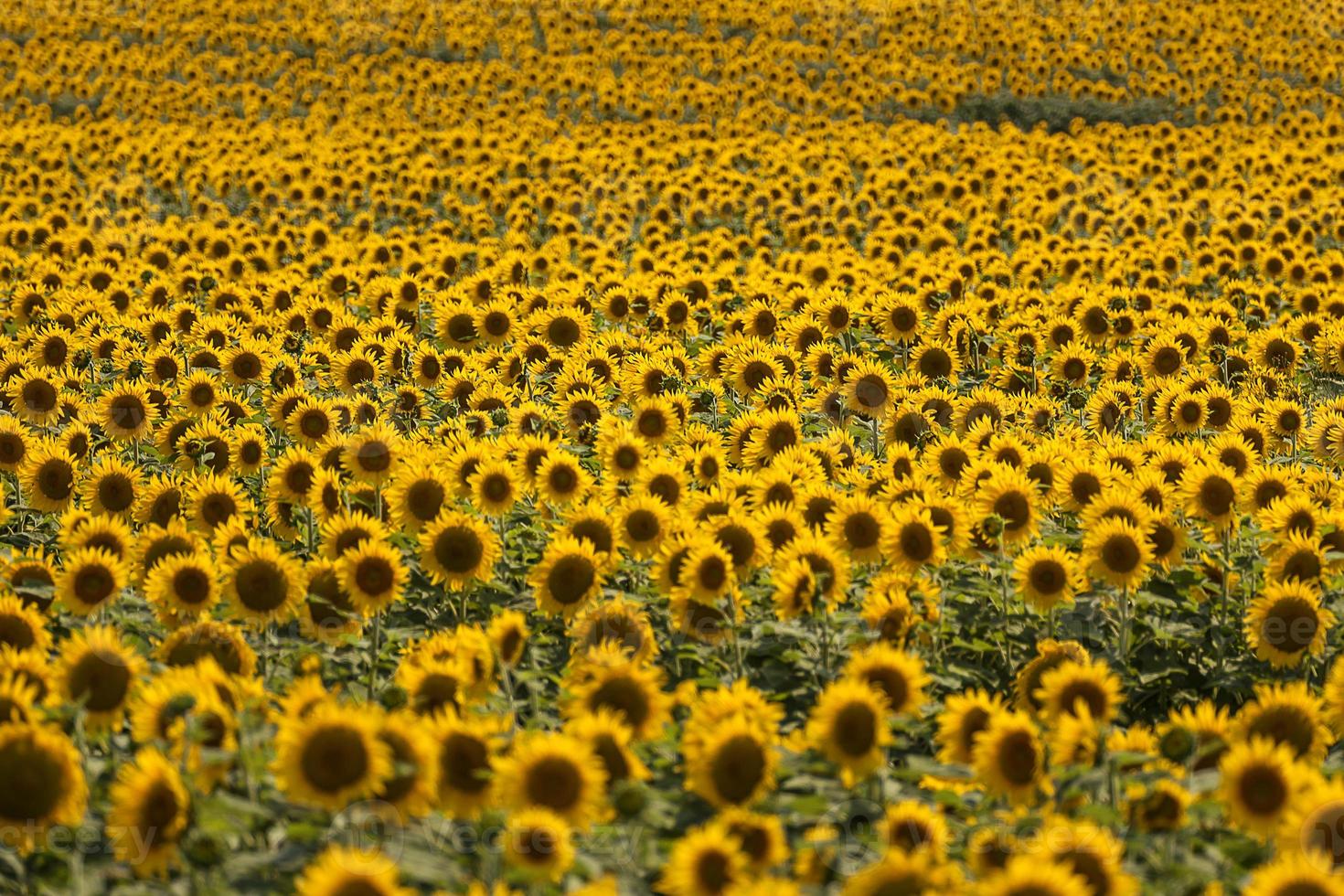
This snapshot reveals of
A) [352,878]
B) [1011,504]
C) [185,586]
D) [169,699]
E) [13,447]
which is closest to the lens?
[352,878]

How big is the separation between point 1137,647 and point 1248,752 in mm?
2441

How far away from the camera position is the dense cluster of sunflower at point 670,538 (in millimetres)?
4031

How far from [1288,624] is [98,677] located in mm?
5066

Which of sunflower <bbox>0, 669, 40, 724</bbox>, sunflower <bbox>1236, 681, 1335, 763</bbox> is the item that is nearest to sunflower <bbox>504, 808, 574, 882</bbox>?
sunflower <bbox>0, 669, 40, 724</bbox>

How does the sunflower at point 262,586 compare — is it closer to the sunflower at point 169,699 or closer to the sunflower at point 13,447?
the sunflower at point 169,699

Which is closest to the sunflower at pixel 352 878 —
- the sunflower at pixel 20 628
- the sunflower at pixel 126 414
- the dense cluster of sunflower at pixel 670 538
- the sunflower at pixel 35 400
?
the dense cluster of sunflower at pixel 670 538

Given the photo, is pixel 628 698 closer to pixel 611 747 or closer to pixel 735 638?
pixel 611 747

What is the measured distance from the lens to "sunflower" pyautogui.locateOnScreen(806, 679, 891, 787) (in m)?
4.34

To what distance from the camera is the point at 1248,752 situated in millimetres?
4160

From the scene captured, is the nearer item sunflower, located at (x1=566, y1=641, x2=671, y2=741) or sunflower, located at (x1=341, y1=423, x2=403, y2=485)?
sunflower, located at (x1=566, y1=641, x2=671, y2=741)

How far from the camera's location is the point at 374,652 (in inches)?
228

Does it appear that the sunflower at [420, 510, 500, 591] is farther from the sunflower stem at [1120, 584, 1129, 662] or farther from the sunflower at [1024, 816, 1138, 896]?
the sunflower at [1024, 816, 1138, 896]

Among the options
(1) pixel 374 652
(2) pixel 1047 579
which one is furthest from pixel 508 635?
(2) pixel 1047 579

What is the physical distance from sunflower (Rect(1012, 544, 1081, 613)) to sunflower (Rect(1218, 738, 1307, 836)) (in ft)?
6.87
